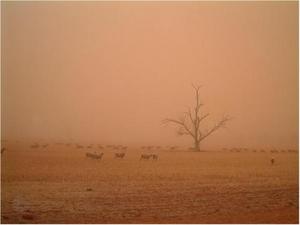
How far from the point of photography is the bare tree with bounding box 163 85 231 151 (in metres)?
4.63

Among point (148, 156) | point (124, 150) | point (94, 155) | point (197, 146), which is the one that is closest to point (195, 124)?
point (197, 146)

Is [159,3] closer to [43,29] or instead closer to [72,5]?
[72,5]

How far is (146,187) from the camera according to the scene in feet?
14.7

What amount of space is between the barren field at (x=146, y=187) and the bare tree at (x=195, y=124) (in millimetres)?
160

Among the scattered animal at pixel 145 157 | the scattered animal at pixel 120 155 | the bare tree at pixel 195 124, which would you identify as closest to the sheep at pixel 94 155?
the scattered animal at pixel 120 155

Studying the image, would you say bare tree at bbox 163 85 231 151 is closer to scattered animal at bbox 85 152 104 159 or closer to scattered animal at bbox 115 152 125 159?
scattered animal at bbox 115 152 125 159

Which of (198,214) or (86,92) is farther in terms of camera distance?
(86,92)

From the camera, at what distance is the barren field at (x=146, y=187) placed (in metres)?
4.38

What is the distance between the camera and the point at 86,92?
4715 mm

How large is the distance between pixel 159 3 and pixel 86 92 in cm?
108

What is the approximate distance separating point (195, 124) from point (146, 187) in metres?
0.73

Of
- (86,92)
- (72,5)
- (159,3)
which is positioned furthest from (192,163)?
(72,5)

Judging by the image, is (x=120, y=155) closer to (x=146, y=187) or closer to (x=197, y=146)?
(x=146, y=187)

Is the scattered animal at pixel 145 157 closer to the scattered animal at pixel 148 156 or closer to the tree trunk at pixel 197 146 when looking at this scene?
the scattered animal at pixel 148 156
